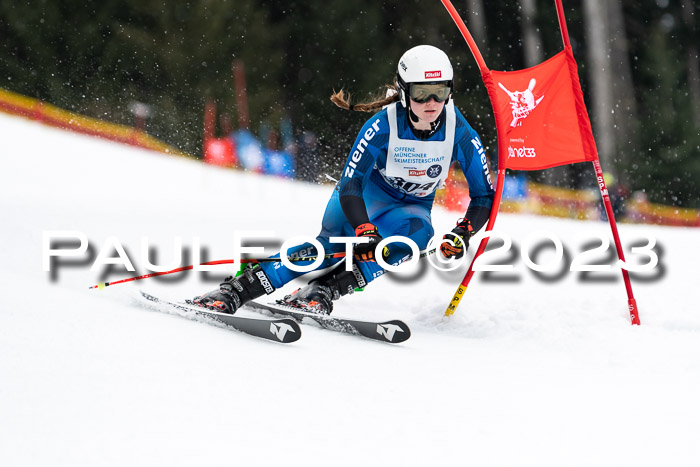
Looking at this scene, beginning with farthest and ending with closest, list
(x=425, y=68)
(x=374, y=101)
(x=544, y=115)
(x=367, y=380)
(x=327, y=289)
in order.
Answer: (x=544, y=115), (x=374, y=101), (x=327, y=289), (x=425, y=68), (x=367, y=380)

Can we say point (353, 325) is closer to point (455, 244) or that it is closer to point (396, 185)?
point (455, 244)

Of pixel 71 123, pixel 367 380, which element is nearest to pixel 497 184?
pixel 367 380

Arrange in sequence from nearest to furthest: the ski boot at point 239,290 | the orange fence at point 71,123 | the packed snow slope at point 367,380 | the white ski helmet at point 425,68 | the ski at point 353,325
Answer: the packed snow slope at point 367,380
the ski at point 353,325
the white ski helmet at point 425,68
the ski boot at point 239,290
the orange fence at point 71,123

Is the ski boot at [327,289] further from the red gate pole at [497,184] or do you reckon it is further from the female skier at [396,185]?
the red gate pole at [497,184]

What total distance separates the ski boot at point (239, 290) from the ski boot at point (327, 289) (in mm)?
218

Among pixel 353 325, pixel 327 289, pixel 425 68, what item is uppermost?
pixel 425 68

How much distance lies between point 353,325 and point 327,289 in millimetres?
527

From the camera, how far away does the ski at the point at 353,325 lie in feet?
13.3

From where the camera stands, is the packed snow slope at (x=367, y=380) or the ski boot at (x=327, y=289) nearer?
the packed snow slope at (x=367, y=380)

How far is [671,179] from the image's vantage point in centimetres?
1806

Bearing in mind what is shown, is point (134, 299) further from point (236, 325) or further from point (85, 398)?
point (85, 398)

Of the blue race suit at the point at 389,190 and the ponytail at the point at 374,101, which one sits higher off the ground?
the ponytail at the point at 374,101

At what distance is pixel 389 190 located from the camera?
480 cm

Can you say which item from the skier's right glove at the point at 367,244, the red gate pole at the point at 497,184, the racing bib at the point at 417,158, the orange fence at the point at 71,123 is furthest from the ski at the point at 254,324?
the orange fence at the point at 71,123
